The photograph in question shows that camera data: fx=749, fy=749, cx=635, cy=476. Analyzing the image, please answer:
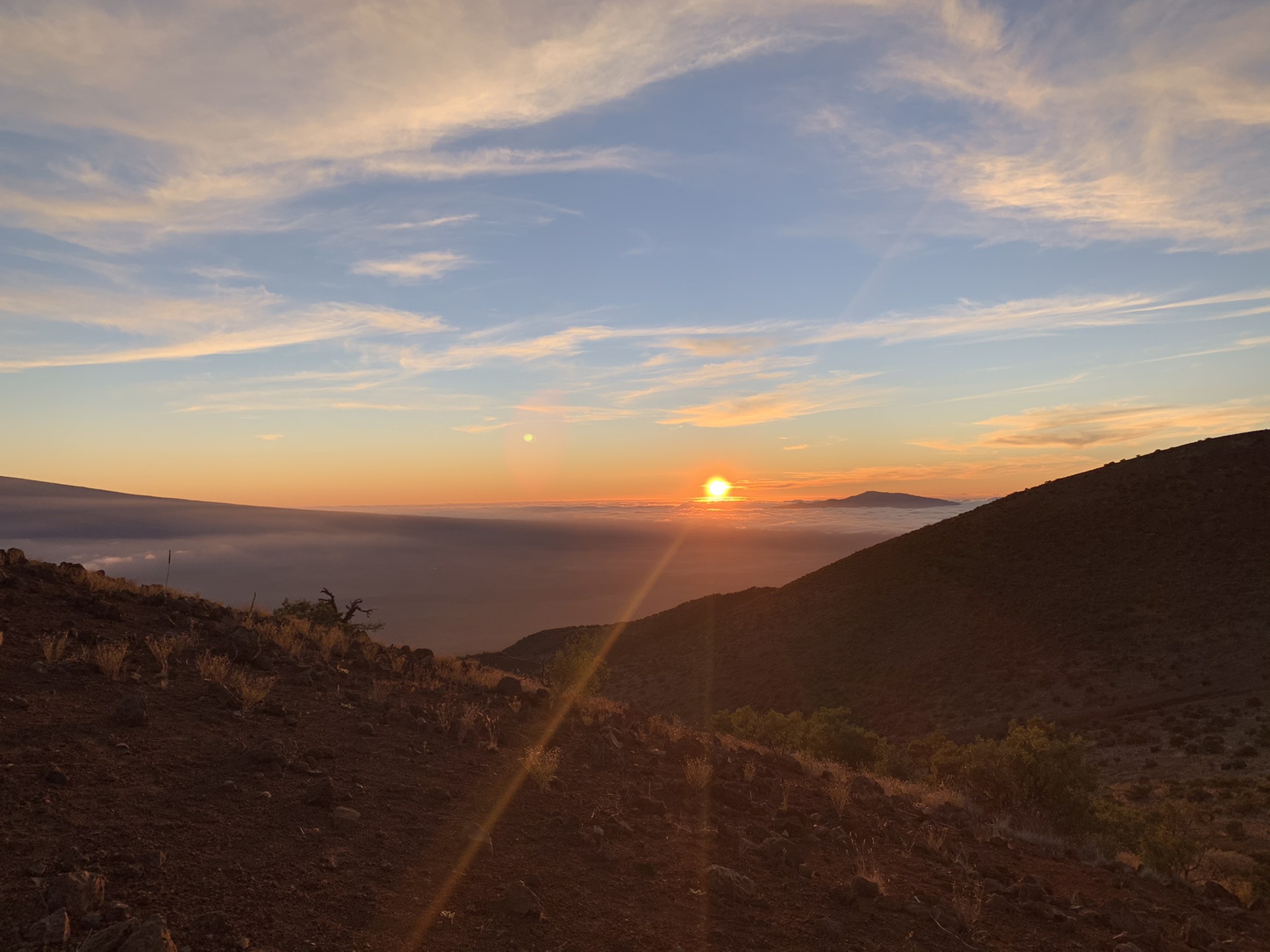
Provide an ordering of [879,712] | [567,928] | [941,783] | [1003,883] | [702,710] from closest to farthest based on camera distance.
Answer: [567,928] → [1003,883] → [941,783] → [879,712] → [702,710]

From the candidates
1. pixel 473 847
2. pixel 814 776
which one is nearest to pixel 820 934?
pixel 473 847

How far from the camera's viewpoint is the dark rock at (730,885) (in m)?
7.50

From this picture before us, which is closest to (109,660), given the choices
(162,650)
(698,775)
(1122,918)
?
(162,650)

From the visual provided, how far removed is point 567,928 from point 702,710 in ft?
143

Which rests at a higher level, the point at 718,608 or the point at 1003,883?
the point at 1003,883

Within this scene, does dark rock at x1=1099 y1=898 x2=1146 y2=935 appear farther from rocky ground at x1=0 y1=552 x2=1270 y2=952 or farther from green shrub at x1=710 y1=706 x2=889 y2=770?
green shrub at x1=710 y1=706 x2=889 y2=770

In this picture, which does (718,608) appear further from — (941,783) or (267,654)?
(267,654)

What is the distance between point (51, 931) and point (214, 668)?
633cm

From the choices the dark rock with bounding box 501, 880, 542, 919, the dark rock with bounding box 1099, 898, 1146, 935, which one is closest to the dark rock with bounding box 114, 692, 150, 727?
the dark rock with bounding box 501, 880, 542, 919

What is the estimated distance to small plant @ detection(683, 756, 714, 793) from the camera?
34.8 ft

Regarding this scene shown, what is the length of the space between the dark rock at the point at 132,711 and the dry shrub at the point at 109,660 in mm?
1340

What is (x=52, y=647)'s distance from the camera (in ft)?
32.6

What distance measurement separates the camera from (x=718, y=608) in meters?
72.1

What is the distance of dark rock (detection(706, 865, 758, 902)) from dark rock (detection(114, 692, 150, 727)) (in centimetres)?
656
